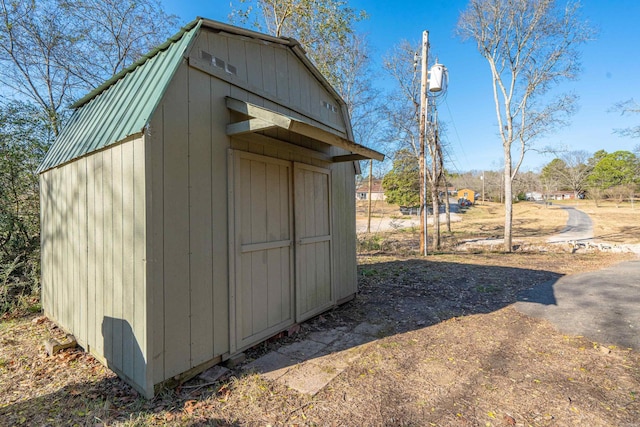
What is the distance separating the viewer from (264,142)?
319 cm

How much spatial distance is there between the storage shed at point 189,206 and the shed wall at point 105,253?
0.02 m

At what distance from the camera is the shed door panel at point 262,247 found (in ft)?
9.57

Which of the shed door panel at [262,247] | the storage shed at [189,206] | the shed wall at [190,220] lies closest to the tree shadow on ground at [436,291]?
the storage shed at [189,206]

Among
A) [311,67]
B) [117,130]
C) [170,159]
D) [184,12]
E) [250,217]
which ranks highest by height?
[184,12]

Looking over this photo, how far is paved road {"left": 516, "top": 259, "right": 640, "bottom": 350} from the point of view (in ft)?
11.8

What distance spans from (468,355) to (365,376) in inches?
45.0

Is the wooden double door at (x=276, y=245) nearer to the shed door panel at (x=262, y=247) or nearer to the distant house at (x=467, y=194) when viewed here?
the shed door panel at (x=262, y=247)

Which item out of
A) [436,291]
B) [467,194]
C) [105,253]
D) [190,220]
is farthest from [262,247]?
[467,194]

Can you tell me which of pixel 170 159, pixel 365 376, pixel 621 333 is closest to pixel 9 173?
pixel 170 159

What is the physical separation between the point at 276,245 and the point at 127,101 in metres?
1.93

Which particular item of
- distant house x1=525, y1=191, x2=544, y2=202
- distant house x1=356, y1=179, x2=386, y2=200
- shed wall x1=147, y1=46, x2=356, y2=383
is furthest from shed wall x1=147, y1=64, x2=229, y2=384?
distant house x1=525, y1=191, x2=544, y2=202

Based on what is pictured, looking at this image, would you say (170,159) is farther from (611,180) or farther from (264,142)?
(611,180)

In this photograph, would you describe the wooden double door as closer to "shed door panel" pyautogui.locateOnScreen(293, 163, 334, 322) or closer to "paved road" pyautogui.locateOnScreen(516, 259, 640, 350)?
"shed door panel" pyautogui.locateOnScreen(293, 163, 334, 322)

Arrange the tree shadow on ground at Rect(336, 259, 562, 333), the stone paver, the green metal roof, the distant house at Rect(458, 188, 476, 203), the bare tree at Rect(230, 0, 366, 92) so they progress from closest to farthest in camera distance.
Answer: the green metal roof
the stone paver
the tree shadow on ground at Rect(336, 259, 562, 333)
the bare tree at Rect(230, 0, 366, 92)
the distant house at Rect(458, 188, 476, 203)
